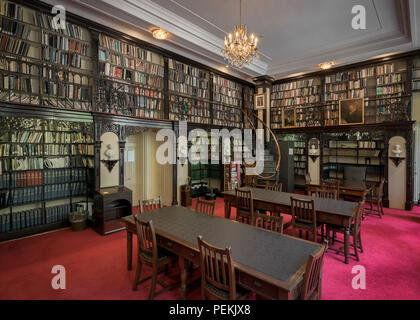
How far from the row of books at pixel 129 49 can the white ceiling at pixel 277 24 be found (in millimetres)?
291

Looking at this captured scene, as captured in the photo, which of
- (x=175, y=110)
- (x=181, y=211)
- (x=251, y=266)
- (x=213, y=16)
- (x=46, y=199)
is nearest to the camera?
(x=251, y=266)

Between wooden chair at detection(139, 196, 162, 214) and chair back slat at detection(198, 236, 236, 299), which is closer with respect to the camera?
chair back slat at detection(198, 236, 236, 299)

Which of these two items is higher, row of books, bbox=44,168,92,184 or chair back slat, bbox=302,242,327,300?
row of books, bbox=44,168,92,184

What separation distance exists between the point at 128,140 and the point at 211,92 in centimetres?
322

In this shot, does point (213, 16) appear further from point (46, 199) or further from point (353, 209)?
point (46, 199)

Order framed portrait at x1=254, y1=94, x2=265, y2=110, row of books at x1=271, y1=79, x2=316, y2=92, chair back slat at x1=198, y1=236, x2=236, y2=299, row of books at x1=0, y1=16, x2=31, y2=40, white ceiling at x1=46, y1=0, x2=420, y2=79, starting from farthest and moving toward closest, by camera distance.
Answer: framed portrait at x1=254, y1=94, x2=265, y2=110
row of books at x1=271, y1=79, x2=316, y2=92
white ceiling at x1=46, y1=0, x2=420, y2=79
row of books at x1=0, y1=16, x2=31, y2=40
chair back slat at x1=198, y1=236, x2=236, y2=299

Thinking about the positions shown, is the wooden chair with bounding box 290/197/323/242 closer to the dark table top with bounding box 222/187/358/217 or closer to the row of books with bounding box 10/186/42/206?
the dark table top with bounding box 222/187/358/217

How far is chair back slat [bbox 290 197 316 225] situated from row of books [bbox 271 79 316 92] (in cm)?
639

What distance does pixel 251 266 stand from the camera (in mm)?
1802

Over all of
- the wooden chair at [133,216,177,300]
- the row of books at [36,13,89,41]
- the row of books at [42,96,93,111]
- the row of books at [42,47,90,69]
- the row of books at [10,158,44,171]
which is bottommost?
the wooden chair at [133,216,177,300]

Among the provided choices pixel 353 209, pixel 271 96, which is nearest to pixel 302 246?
pixel 353 209

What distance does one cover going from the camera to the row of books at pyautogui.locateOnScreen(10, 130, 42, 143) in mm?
4250

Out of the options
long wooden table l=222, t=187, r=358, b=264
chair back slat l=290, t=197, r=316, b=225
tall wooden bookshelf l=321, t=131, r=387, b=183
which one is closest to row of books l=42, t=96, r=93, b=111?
long wooden table l=222, t=187, r=358, b=264

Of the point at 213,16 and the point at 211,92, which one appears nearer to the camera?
the point at 213,16
